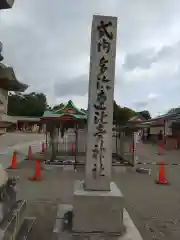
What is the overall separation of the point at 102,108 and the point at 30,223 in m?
2.67

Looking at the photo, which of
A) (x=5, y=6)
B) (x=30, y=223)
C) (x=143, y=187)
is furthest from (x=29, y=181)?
(x=5, y=6)

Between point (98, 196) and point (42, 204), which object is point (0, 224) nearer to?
point (98, 196)

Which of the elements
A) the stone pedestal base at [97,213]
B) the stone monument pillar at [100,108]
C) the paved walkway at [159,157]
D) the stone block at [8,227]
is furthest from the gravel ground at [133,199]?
the paved walkway at [159,157]

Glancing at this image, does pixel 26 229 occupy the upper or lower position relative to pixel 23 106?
lower

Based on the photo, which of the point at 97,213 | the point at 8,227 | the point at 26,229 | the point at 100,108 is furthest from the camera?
the point at 26,229

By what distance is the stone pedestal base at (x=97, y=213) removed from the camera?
4.87m

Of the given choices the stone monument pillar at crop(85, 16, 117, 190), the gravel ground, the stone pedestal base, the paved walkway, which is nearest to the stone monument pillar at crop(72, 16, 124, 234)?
the stone monument pillar at crop(85, 16, 117, 190)

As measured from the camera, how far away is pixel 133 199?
8578 millimetres

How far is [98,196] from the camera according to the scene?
4930 mm

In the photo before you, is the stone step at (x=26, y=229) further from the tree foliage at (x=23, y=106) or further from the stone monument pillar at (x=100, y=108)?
the tree foliage at (x=23, y=106)

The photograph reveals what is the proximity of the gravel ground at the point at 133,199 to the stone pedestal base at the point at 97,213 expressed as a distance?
957 millimetres

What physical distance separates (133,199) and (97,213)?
3.93m

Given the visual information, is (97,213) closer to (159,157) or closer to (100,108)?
(100,108)

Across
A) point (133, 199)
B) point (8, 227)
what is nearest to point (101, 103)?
point (8, 227)
